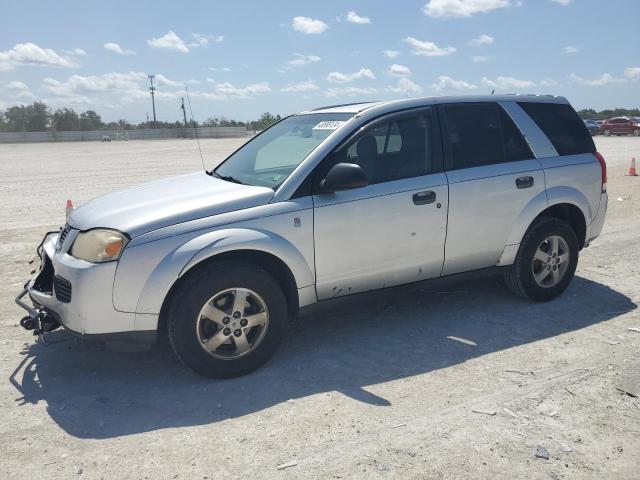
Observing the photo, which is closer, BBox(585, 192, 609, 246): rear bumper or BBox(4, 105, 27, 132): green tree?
BBox(585, 192, 609, 246): rear bumper

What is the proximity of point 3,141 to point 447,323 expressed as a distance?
6773cm

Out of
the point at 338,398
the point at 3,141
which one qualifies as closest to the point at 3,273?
the point at 338,398

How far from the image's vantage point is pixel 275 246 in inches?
150

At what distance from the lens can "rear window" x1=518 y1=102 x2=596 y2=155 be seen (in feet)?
16.9

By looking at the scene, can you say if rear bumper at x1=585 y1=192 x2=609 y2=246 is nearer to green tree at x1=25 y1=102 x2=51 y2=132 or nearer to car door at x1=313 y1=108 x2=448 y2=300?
car door at x1=313 y1=108 x2=448 y2=300

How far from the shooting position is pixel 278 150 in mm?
4734

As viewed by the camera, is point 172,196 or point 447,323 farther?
point 447,323

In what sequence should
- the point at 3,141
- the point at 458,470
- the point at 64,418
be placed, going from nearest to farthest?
the point at 458,470, the point at 64,418, the point at 3,141

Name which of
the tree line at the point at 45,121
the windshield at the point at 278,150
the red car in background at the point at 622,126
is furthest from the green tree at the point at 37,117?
the windshield at the point at 278,150

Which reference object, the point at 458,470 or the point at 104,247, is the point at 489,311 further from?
the point at 104,247

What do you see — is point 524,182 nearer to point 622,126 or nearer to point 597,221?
point 597,221

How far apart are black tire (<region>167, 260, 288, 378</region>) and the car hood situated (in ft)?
1.24

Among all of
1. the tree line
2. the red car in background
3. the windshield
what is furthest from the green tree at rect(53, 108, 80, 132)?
the windshield

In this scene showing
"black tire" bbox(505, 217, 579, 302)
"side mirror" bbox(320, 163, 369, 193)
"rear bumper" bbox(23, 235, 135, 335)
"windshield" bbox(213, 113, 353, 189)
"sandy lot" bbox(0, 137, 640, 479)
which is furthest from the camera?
"black tire" bbox(505, 217, 579, 302)
